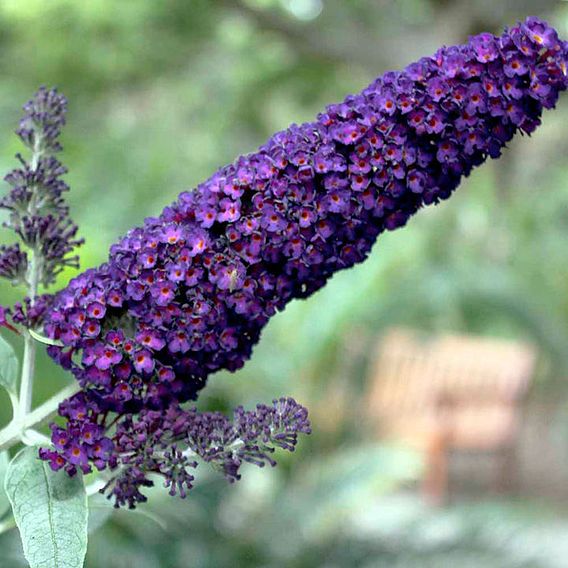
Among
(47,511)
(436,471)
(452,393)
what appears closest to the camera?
(47,511)

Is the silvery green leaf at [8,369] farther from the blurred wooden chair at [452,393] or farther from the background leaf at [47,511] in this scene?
the blurred wooden chair at [452,393]

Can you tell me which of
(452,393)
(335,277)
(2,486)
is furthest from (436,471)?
(2,486)

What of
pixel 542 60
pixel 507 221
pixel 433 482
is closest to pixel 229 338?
pixel 542 60

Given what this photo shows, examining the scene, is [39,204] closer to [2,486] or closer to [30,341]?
[30,341]

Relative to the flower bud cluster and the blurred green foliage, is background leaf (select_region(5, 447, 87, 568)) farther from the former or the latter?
the blurred green foliage

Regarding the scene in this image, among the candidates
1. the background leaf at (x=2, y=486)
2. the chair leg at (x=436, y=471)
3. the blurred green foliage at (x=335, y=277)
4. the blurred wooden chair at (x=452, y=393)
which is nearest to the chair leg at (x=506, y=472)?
the blurred wooden chair at (x=452, y=393)

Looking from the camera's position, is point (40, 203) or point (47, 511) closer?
point (47, 511)
